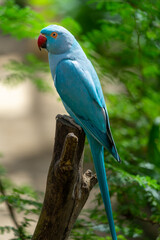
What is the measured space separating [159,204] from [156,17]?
3.39 feet

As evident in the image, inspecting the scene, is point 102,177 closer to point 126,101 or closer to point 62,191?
point 62,191

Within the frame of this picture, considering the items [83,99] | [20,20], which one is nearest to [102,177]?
[83,99]

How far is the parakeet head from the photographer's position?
1.35 metres

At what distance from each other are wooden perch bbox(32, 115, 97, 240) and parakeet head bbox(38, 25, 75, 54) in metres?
0.29

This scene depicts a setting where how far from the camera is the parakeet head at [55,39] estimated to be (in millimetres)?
1352

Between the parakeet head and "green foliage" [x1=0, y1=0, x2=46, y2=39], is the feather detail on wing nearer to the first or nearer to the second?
the parakeet head

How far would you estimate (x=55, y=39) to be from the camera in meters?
1.35

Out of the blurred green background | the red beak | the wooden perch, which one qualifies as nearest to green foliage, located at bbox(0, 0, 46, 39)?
the blurred green background

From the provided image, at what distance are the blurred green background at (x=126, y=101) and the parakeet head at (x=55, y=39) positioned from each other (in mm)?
549

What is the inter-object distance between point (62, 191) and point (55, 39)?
1.99 ft

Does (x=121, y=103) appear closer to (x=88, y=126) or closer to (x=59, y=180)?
(x=88, y=126)

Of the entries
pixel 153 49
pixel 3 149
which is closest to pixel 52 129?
pixel 3 149

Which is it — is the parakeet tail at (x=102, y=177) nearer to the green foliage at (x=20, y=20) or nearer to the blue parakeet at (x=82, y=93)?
the blue parakeet at (x=82, y=93)

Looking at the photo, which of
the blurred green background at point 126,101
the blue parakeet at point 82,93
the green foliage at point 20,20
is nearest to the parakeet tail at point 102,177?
the blue parakeet at point 82,93
